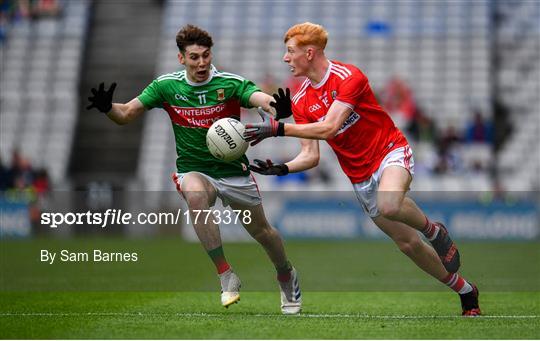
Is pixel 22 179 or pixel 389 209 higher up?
pixel 389 209

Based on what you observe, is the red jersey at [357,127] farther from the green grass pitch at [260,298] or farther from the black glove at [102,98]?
the black glove at [102,98]

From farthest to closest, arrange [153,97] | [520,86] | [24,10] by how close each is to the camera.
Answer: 1. [24,10]
2. [520,86]
3. [153,97]

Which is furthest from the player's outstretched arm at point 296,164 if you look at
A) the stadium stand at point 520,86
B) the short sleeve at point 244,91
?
the stadium stand at point 520,86

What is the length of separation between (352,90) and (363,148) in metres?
0.60

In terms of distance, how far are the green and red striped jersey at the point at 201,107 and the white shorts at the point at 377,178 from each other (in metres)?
1.10

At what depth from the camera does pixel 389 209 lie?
8828 mm

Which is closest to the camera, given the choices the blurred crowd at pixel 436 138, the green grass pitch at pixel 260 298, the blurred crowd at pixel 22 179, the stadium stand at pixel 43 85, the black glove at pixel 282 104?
the green grass pitch at pixel 260 298

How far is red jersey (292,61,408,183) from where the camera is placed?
9.27 meters

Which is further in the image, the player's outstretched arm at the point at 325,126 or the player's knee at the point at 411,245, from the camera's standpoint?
the player's knee at the point at 411,245

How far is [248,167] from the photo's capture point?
9672 mm

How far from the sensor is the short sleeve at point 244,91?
9.62m

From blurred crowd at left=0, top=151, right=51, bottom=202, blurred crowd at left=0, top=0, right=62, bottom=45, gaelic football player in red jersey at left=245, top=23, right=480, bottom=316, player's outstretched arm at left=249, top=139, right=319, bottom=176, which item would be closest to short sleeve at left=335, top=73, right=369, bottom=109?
gaelic football player in red jersey at left=245, top=23, right=480, bottom=316

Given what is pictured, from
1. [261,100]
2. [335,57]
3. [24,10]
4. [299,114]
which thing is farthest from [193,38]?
[24,10]

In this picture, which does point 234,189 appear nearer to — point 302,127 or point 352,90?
point 302,127
